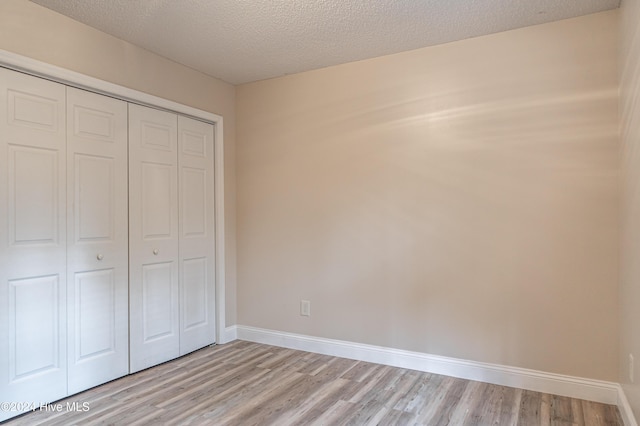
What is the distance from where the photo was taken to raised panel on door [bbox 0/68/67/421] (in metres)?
2.22

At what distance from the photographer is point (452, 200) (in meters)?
2.85

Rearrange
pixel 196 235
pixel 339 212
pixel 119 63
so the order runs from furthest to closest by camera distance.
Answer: pixel 196 235 < pixel 339 212 < pixel 119 63

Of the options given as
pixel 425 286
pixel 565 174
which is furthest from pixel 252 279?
pixel 565 174

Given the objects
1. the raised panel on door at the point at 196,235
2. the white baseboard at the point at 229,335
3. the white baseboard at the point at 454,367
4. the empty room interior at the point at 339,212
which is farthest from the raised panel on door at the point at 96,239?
the white baseboard at the point at 454,367

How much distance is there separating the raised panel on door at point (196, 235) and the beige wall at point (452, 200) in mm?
390

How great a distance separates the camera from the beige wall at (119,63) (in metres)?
2.29

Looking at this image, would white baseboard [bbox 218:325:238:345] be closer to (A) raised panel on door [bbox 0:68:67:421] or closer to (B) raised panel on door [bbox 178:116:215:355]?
(B) raised panel on door [bbox 178:116:215:355]

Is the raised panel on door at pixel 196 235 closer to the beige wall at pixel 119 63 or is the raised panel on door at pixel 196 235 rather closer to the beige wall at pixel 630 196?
the beige wall at pixel 119 63

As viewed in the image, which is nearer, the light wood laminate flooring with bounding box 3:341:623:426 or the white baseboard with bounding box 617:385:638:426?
the white baseboard with bounding box 617:385:638:426

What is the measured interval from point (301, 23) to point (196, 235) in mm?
1937

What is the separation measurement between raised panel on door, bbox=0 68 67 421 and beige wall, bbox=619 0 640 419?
3.21 metres

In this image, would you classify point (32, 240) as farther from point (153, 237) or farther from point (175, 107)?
point (175, 107)

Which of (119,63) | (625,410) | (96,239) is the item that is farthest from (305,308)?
(119,63)

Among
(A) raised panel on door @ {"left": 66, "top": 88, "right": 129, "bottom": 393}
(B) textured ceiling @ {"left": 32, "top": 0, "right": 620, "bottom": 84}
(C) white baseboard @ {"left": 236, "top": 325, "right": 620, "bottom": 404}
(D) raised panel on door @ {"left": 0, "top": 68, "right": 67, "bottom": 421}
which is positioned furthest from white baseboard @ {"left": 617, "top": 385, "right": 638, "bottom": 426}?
(D) raised panel on door @ {"left": 0, "top": 68, "right": 67, "bottom": 421}
